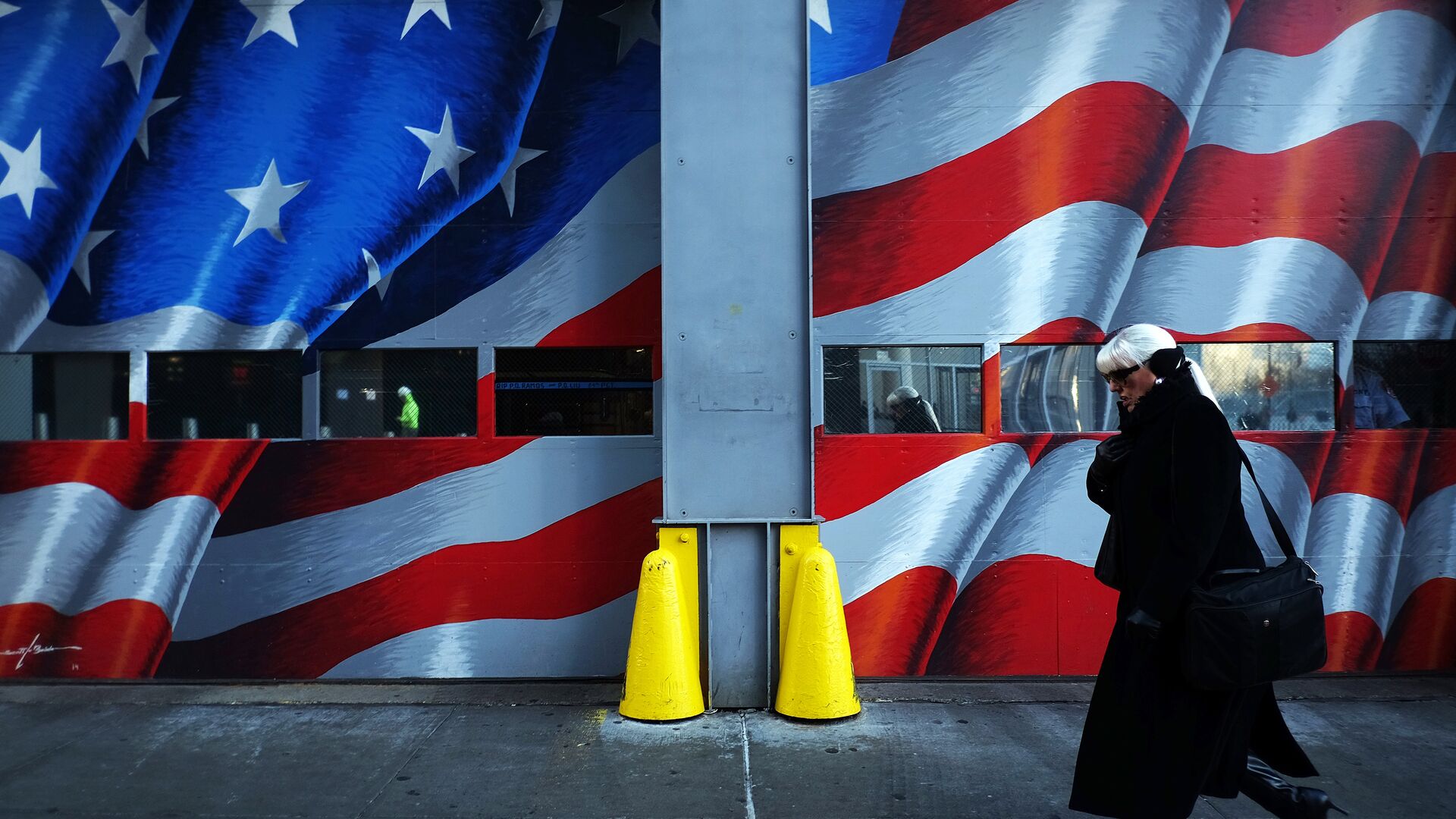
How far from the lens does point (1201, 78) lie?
612cm

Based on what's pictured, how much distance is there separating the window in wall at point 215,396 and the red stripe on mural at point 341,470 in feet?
0.72

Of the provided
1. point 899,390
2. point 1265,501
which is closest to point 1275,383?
point 899,390

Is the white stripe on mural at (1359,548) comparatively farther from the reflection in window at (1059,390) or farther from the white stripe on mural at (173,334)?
the white stripe on mural at (173,334)

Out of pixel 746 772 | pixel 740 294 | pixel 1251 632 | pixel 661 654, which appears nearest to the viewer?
pixel 1251 632

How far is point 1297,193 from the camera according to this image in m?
6.14

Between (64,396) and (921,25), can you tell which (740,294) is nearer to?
(921,25)

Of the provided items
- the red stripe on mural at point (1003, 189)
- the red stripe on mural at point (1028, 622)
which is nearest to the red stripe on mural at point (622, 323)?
the red stripe on mural at point (1003, 189)

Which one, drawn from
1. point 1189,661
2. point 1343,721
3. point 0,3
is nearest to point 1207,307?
point 1343,721

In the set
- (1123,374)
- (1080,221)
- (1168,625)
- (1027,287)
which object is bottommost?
(1168,625)

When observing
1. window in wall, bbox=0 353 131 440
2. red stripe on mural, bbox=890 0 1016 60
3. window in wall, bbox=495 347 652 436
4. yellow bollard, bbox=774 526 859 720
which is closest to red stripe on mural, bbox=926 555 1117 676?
yellow bollard, bbox=774 526 859 720

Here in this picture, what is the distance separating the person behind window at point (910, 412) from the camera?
20.3 feet

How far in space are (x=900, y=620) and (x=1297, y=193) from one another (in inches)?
144

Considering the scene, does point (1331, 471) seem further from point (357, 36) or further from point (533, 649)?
point (357, 36)
